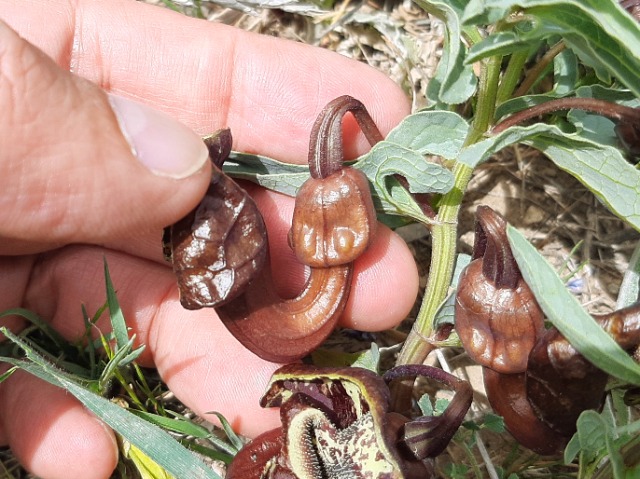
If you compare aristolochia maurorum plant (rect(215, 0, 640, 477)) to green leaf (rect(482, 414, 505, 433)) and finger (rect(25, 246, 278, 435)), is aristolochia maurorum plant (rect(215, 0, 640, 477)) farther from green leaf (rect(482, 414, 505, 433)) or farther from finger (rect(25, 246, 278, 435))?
finger (rect(25, 246, 278, 435))

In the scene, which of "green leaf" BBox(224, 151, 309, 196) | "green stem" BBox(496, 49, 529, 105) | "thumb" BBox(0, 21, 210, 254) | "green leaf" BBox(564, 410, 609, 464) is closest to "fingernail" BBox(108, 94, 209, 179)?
"thumb" BBox(0, 21, 210, 254)

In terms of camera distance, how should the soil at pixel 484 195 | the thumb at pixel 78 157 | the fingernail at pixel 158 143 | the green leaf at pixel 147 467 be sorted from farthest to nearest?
the soil at pixel 484 195 < the green leaf at pixel 147 467 < the fingernail at pixel 158 143 < the thumb at pixel 78 157

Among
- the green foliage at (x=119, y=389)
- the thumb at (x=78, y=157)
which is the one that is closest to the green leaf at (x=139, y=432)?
the green foliage at (x=119, y=389)

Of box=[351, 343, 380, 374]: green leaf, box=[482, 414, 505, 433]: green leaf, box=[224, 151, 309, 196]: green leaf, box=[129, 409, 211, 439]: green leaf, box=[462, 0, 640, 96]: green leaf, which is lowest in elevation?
box=[129, 409, 211, 439]: green leaf

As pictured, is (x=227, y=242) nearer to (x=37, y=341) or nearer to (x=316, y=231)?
(x=316, y=231)

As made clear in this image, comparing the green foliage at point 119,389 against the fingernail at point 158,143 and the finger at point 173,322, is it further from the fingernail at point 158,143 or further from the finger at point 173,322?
the fingernail at point 158,143

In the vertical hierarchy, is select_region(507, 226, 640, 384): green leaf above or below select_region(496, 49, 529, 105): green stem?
below
